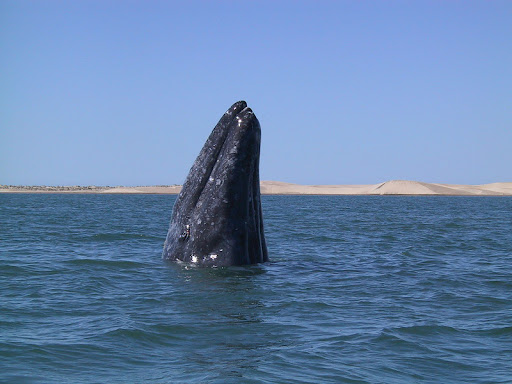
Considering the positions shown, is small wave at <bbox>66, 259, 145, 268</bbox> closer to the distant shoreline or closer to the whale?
the whale

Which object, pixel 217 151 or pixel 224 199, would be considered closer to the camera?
pixel 224 199

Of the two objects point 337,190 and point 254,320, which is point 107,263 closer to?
point 254,320

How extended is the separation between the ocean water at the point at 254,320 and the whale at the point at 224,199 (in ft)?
1.03

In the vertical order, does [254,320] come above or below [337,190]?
below

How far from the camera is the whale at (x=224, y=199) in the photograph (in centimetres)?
816

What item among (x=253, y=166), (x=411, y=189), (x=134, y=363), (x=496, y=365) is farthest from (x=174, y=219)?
(x=411, y=189)

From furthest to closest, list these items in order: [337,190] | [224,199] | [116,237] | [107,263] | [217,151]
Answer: [337,190] < [116,237] < [107,263] < [217,151] < [224,199]

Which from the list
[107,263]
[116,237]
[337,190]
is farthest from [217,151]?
[337,190]

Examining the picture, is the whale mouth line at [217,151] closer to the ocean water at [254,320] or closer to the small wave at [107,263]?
the ocean water at [254,320]

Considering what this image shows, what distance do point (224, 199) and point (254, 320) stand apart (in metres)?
2.53

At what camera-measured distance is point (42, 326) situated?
559 centimetres

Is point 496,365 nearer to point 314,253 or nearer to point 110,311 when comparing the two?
point 110,311

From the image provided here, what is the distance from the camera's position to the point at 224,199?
817 centimetres

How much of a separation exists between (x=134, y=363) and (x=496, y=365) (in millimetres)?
2580
